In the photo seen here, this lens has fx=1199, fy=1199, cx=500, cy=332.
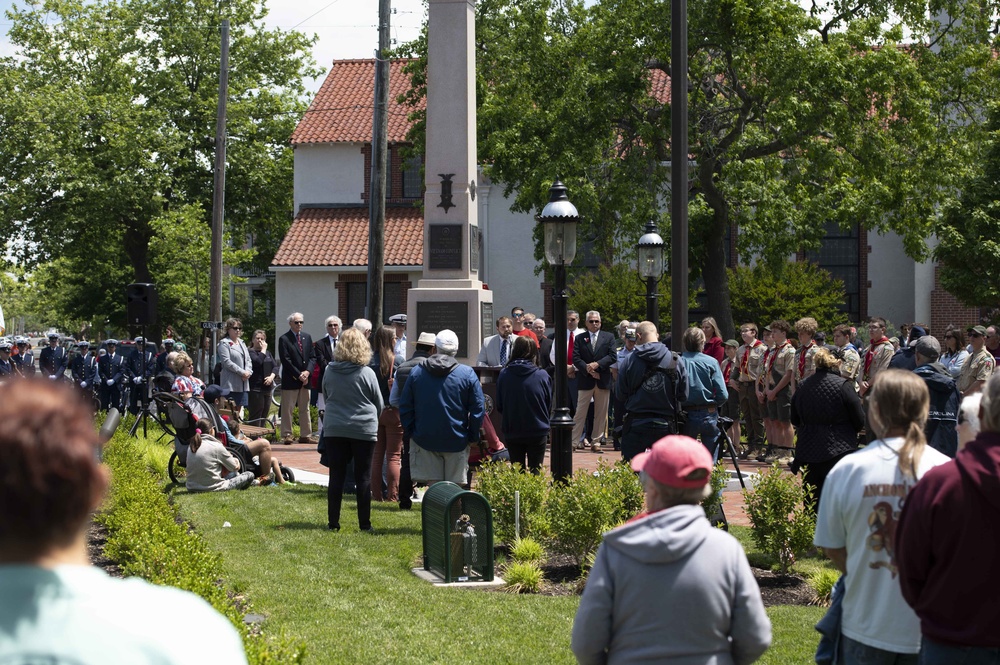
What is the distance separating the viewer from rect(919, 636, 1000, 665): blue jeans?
375 centimetres

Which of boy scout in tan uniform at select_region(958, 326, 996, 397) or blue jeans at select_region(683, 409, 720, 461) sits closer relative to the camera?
blue jeans at select_region(683, 409, 720, 461)

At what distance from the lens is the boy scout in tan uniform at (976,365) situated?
13.4 m

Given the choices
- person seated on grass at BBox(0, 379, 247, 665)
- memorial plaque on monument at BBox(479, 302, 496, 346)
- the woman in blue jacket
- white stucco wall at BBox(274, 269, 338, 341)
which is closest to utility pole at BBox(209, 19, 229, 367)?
white stucco wall at BBox(274, 269, 338, 341)

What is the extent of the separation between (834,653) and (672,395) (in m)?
5.72

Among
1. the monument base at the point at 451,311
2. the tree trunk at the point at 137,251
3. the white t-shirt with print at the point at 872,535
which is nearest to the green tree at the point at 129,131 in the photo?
the tree trunk at the point at 137,251

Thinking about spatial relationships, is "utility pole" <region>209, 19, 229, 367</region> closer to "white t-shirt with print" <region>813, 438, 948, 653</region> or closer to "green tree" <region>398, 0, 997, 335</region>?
"green tree" <region>398, 0, 997, 335</region>

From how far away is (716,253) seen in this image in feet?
92.4

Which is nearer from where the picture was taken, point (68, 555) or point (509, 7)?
point (68, 555)

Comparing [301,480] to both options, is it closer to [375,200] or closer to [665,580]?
[375,200]

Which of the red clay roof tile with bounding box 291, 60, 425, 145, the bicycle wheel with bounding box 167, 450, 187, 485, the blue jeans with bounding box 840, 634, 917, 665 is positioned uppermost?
the red clay roof tile with bounding box 291, 60, 425, 145

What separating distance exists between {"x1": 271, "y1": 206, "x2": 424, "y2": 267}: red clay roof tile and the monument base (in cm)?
2080

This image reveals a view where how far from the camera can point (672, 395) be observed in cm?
1012

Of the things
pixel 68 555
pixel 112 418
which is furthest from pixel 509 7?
pixel 68 555

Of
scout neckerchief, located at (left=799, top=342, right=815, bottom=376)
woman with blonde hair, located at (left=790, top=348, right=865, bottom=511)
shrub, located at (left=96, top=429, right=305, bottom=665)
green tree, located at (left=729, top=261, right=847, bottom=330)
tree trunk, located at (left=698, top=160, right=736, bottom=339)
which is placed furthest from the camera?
green tree, located at (left=729, top=261, right=847, bottom=330)
